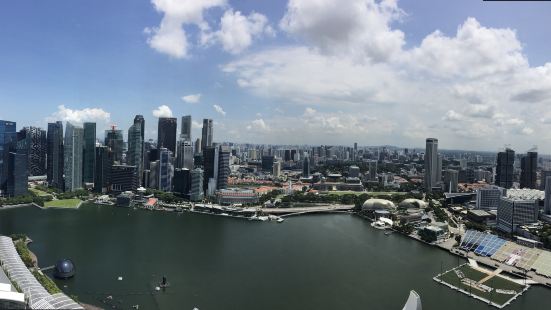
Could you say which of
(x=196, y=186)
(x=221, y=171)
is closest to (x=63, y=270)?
(x=196, y=186)

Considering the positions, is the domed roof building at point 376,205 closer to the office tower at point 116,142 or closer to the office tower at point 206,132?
the office tower at point 116,142

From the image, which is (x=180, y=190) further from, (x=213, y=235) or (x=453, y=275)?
(x=453, y=275)

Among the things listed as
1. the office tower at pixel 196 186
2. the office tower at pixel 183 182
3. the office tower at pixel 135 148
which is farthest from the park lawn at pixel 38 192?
the office tower at pixel 196 186

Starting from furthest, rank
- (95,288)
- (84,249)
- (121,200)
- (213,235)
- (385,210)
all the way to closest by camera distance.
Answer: (121,200) < (385,210) < (213,235) < (84,249) < (95,288)

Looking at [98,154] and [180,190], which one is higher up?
[98,154]

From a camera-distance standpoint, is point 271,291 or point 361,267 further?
point 361,267

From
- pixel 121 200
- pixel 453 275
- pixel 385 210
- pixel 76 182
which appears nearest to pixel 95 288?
pixel 453 275
